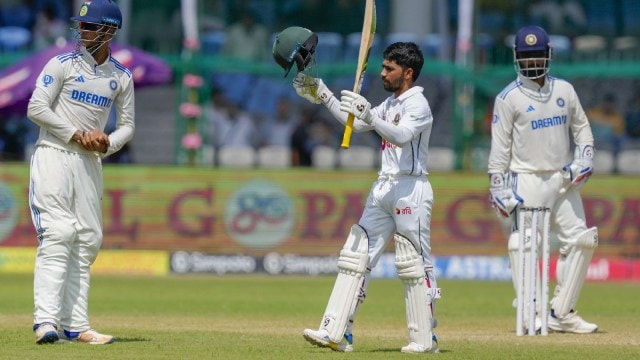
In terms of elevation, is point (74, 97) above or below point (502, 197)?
above

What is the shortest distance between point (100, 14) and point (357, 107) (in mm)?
1917

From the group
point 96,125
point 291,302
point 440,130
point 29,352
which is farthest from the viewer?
point 440,130

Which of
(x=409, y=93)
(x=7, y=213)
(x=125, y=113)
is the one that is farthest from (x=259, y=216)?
(x=409, y=93)

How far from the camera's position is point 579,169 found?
10.3 meters

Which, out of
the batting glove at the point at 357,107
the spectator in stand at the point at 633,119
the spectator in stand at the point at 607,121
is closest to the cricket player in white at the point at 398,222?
the batting glove at the point at 357,107

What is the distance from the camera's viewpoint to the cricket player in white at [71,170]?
8523 mm

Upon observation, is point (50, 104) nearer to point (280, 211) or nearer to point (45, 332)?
point (45, 332)

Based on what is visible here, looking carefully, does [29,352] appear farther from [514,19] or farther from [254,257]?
[514,19]

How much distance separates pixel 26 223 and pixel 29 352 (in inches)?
397

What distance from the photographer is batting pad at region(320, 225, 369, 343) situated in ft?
27.2

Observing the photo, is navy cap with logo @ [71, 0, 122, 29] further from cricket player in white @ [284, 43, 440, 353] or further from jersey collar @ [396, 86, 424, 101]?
jersey collar @ [396, 86, 424, 101]

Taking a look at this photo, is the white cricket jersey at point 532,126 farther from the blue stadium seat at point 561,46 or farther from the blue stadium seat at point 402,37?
the blue stadium seat at point 402,37

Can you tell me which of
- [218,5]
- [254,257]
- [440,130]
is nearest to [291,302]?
[254,257]

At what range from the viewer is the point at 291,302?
13.5 meters
